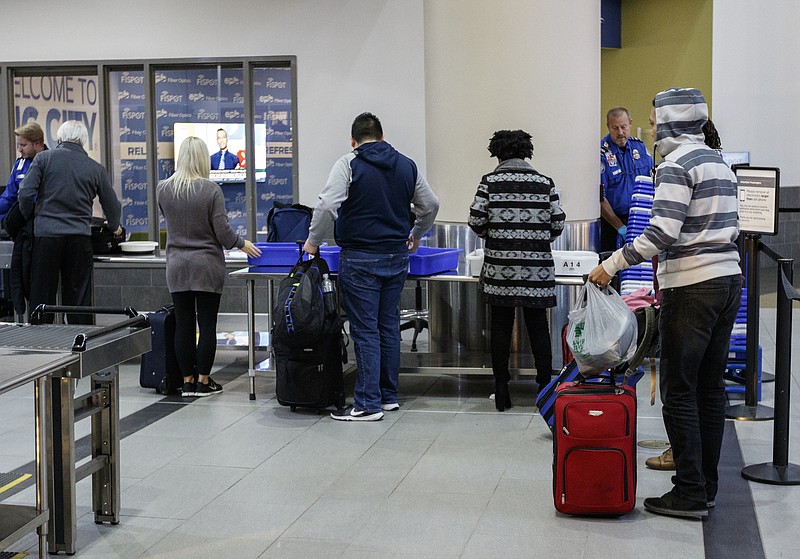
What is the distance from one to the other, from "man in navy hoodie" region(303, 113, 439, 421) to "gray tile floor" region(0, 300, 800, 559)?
36 cm

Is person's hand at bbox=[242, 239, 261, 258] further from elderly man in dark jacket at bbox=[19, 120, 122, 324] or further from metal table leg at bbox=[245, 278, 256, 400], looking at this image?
elderly man in dark jacket at bbox=[19, 120, 122, 324]

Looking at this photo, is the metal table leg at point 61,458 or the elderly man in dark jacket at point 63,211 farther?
the elderly man in dark jacket at point 63,211

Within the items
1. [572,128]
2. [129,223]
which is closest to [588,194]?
[572,128]

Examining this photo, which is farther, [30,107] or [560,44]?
[30,107]

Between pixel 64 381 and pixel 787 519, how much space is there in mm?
2624

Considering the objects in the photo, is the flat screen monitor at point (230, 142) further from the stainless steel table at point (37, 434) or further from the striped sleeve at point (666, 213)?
the stainless steel table at point (37, 434)

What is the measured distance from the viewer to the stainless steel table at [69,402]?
320 cm

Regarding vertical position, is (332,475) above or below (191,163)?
below

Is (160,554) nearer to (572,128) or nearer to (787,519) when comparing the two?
(787,519)

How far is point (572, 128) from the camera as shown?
6578 mm

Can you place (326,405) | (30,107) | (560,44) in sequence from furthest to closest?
(30,107)
(560,44)
(326,405)

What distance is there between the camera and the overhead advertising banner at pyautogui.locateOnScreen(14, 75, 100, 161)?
31.0ft

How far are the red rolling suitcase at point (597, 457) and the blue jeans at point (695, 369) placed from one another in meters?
0.17

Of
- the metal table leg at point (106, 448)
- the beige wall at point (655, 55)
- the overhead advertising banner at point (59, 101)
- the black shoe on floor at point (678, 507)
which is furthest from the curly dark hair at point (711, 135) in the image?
the beige wall at point (655, 55)
